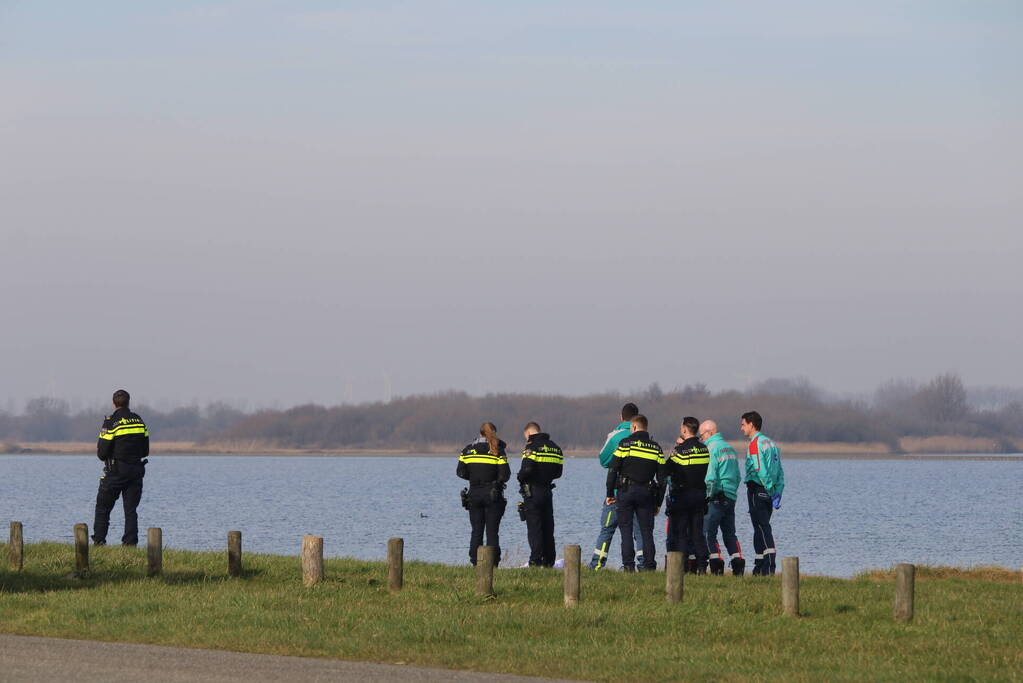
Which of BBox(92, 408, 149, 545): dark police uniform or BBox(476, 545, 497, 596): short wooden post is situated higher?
BBox(92, 408, 149, 545): dark police uniform

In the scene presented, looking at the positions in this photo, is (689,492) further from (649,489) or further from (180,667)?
(180,667)

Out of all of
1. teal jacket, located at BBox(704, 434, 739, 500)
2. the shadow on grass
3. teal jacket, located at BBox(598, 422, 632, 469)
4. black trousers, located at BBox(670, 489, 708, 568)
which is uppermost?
teal jacket, located at BBox(598, 422, 632, 469)

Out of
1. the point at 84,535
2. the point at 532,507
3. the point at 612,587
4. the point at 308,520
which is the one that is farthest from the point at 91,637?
the point at 308,520

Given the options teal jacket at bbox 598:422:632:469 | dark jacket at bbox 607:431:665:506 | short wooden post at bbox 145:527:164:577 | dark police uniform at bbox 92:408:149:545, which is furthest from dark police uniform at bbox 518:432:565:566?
dark police uniform at bbox 92:408:149:545

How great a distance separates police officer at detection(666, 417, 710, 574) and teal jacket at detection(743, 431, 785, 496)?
71cm

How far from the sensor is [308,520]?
56281 millimetres

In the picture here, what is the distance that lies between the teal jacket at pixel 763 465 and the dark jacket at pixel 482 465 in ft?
11.5

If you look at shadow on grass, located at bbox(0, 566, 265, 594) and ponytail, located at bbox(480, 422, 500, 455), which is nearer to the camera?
shadow on grass, located at bbox(0, 566, 265, 594)

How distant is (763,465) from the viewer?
21.4m

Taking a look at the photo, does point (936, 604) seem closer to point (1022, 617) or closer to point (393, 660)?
point (1022, 617)

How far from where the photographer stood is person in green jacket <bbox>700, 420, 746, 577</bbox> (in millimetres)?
21703

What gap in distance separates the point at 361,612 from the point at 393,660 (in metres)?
2.68

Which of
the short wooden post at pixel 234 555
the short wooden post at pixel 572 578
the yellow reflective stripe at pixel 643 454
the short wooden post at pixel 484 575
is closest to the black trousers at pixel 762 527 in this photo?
the yellow reflective stripe at pixel 643 454

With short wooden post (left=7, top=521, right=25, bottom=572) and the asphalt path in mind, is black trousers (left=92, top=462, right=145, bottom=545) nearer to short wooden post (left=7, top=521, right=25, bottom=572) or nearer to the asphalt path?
short wooden post (left=7, top=521, right=25, bottom=572)
